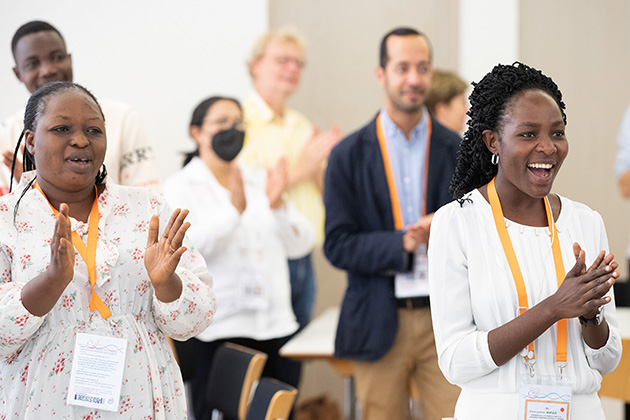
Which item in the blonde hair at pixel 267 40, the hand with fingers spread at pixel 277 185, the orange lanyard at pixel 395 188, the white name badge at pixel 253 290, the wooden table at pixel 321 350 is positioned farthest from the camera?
the blonde hair at pixel 267 40

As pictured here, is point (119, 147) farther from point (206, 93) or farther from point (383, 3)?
point (383, 3)

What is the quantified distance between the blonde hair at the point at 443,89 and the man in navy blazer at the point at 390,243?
5.57ft

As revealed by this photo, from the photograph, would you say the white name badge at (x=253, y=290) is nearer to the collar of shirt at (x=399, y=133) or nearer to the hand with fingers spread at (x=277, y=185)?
the hand with fingers spread at (x=277, y=185)

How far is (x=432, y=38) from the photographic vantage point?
5898mm

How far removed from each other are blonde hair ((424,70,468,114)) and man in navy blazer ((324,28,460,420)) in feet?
5.57

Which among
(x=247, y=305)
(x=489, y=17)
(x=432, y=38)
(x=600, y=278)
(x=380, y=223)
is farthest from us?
(x=432, y=38)

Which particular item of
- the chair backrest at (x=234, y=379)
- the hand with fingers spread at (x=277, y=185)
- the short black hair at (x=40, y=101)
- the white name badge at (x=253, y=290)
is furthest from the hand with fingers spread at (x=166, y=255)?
the hand with fingers spread at (x=277, y=185)

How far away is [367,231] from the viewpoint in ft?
10.2

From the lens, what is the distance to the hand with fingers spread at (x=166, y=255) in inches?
68.2

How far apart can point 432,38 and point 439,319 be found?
4.46m

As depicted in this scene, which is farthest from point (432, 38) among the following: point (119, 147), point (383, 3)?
point (119, 147)

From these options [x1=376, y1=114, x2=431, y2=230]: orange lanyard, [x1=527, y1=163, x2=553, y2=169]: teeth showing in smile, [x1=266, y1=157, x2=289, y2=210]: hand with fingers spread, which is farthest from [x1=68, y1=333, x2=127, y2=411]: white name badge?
[x1=266, y1=157, x2=289, y2=210]: hand with fingers spread

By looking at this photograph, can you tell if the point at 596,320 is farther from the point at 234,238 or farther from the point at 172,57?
the point at 172,57

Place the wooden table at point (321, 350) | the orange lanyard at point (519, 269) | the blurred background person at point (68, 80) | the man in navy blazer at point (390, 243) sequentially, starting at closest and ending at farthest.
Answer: the orange lanyard at point (519, 269), the blurred background person at point (68, 80), the man in navy blazer at point (390, 243), the wooden table at point (321, 350)
